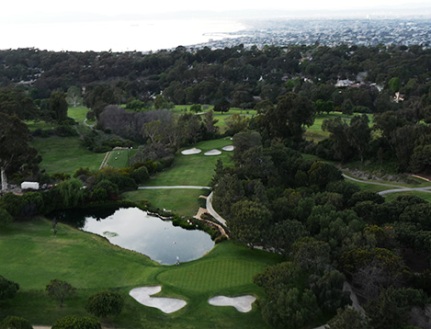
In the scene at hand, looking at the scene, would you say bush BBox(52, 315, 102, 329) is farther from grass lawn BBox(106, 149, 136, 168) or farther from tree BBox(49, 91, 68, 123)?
tree BBox(49, 91, 68, 123)

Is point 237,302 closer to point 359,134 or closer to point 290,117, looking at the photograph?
point 359,134

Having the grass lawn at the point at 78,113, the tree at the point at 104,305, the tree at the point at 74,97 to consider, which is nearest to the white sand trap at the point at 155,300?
the tree at the point at 104,305

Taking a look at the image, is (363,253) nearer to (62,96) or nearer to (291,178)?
(291,178)

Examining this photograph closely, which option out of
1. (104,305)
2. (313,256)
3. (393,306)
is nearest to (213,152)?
(313,256)

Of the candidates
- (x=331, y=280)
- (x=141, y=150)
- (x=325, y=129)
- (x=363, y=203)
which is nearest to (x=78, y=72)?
(x=141, y=150)

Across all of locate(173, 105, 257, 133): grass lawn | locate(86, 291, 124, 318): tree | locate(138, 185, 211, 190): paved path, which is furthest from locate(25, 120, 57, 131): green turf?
locate(86, 291, 124, 318): tree
